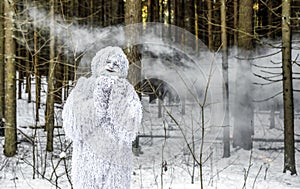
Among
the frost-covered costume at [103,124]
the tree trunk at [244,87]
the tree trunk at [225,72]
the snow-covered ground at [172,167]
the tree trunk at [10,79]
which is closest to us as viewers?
the frost-covered costume at [103,124]

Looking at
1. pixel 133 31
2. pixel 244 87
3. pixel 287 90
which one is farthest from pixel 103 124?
pixel 244 87

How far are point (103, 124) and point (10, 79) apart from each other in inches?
265

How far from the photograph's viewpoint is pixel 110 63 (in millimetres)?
2615

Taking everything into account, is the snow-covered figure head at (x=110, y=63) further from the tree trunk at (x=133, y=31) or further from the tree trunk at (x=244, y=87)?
the tree trunk at (x=244, y=87)

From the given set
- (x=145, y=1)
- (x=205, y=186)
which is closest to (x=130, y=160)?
(x=205, y=186)

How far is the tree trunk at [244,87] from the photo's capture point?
34.7 ft

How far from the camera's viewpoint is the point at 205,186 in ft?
20.2

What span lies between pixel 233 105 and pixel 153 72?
3106 millimetres

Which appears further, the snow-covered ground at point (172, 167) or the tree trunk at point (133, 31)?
the tree trunk at point (133, 31)

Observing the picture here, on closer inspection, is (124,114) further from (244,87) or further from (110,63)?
(244,87)

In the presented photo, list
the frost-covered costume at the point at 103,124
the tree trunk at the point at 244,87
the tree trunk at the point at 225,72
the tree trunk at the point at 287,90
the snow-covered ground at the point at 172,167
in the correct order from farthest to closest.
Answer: the tree trunk at the point at 244,87, the tree trunk at the point at 225,72, the tree trunk at the point at 287,90, the snow-covered ground at the point at 172,167, the frost-covered costume at the point at 103,124

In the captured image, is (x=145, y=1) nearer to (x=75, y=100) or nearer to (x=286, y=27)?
(x=286, y=27)

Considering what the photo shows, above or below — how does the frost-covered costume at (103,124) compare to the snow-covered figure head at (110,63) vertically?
below

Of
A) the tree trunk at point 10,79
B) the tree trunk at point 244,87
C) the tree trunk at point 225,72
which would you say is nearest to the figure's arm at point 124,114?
the tree trunk at point 10,79
